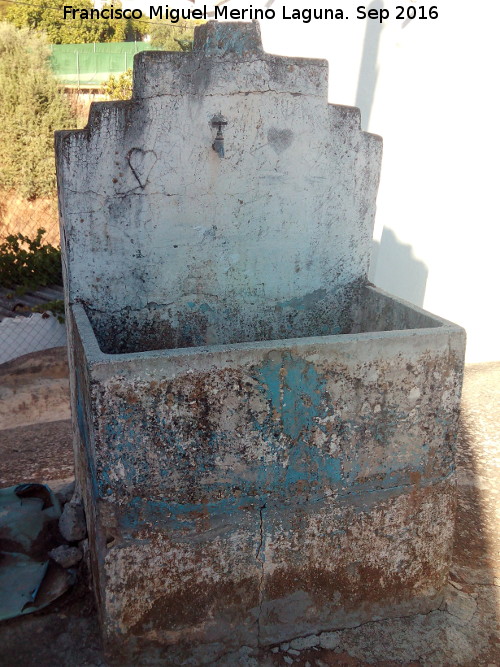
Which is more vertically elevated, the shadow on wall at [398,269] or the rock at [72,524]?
the shadow on wall at [398,269]

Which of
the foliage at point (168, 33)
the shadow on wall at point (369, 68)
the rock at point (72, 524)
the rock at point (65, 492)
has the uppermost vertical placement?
the foliage at point (168, 33)

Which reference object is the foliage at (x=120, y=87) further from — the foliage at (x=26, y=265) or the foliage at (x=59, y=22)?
the foliage at (x=26, y=265)

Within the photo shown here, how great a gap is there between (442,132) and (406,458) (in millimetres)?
4129

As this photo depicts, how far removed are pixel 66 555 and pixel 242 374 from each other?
4.58 ft

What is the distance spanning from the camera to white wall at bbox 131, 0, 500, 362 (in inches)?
225

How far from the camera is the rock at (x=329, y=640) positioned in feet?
8.96

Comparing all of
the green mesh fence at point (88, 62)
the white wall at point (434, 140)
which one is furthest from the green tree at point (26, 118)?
the white wall at point (434, 140)

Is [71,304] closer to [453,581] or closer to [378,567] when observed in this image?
[378,567]

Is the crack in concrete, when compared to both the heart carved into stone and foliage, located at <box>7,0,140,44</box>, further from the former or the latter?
foliage, located at <box>7,0,140,44</box>

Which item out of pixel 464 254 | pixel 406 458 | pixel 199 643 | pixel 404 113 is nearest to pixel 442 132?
pixel 404 113

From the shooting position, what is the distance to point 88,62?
1697 cm

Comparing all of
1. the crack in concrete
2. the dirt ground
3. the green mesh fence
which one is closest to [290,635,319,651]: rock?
the dirt ground

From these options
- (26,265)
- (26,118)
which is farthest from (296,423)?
(26,118)

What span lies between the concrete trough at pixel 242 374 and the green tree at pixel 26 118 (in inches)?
498
